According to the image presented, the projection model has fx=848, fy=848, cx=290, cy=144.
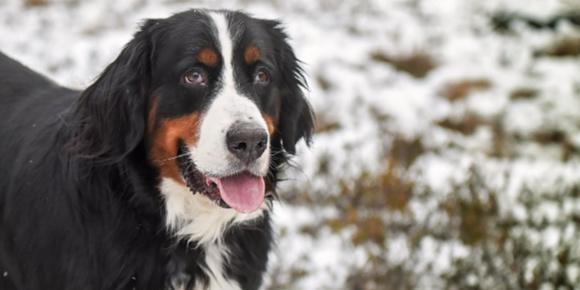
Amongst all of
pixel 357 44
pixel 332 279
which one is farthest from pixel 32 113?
pixel 357 44

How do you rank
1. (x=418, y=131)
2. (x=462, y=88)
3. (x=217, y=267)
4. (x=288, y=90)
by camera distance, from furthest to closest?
1. (x=462, y=88)
2. (x=418, y=131)
3. (x=288, y=90)
4. (x=217, y=267)

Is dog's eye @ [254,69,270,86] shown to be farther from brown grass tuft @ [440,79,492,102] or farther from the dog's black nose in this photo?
brown grass tuft @ [440,79,492,102]

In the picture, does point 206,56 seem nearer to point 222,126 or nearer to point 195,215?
point 222,126

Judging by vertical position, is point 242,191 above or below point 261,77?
below

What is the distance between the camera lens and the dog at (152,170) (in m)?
2.98

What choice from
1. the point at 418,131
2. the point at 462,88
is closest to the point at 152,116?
the point at 418,131

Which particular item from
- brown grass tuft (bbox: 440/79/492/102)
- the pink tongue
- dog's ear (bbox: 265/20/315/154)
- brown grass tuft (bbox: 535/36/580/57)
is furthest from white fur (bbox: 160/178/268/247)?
brown grass tuft (bbox: 535/36/580/57)

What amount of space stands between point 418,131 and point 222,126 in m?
4.52

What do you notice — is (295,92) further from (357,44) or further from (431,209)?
(357,44)

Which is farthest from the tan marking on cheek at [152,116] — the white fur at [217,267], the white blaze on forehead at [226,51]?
the white fur at [217,267]

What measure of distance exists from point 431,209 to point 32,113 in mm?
2755

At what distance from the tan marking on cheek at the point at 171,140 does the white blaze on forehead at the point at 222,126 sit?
0.17ft

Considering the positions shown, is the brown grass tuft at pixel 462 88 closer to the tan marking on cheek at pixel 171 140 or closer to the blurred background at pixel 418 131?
the blurred background at pixel 418 131

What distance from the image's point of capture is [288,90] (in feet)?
11.3
